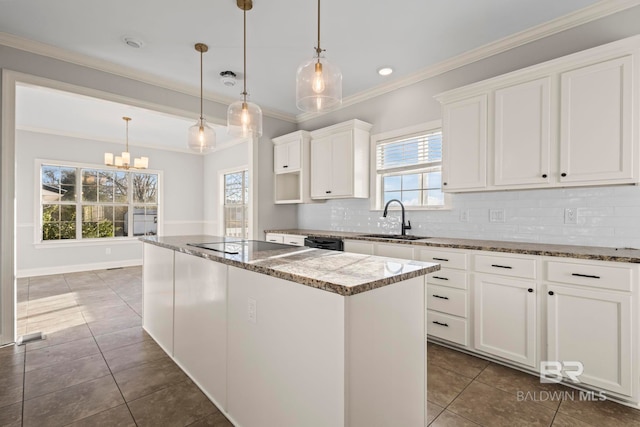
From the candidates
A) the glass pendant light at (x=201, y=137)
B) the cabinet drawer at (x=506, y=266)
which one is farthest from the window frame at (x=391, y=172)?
the glass pendant light at (x=201, y=137)

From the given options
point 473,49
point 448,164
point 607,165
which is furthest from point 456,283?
point 473,49

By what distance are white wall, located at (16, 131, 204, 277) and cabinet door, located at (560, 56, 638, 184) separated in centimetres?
730

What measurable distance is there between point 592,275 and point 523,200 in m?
0.93

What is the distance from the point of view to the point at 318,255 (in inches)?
72.6

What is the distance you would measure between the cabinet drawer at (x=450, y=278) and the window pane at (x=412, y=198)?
1.07m

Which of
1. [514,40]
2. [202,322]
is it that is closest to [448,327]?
[202,322]

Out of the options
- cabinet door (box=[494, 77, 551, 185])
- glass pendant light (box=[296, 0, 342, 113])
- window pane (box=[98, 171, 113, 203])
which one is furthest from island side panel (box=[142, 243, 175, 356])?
window pane (box=[98, 171, 113, 203])

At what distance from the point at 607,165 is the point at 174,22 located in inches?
136

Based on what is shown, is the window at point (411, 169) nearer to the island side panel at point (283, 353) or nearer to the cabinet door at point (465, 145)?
the cabinet door at point (465, 145)

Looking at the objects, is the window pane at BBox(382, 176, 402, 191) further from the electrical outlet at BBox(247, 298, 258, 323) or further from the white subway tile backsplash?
the electrical outlet at BBox(247, 298, 258, 323)

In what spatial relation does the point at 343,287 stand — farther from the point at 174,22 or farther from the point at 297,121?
the point at 297,121

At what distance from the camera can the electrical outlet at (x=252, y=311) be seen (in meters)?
1.57

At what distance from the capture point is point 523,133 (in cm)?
250

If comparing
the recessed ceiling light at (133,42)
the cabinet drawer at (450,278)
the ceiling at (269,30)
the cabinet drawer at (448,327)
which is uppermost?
the ceiling at (269,30)
